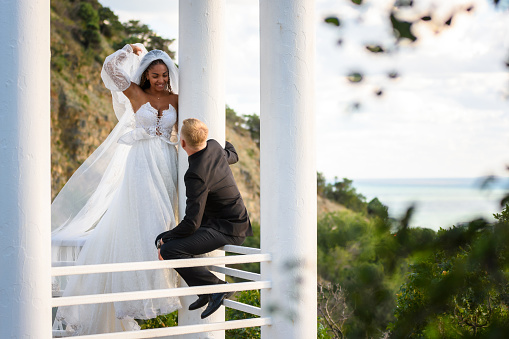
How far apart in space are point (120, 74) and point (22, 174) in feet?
6.09

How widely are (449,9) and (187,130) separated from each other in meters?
2.75

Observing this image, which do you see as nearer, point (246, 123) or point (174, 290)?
point (174, 290)

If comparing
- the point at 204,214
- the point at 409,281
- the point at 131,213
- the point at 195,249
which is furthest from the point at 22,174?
the point at 409,281

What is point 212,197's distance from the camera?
13.6 ft

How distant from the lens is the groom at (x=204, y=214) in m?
3.97

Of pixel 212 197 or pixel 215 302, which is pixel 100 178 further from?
pixel 215 302

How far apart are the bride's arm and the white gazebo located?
0.42 meters

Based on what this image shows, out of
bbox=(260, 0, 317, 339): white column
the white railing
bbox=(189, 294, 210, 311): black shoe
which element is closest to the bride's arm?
bbox=(260, 0, 317, 339): white column

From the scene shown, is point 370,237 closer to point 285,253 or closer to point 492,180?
point 492,180

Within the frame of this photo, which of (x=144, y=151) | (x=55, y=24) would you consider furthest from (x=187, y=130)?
(x=55, y=24)

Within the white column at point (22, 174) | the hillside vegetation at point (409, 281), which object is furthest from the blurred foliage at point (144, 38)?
the white column at point (22, 174)

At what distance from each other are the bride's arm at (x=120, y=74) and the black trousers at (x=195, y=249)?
49.8 inches

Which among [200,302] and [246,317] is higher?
[200,302]

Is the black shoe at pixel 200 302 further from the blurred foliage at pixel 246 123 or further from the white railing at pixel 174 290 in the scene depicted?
the blurred foliage at pixel 246 123
